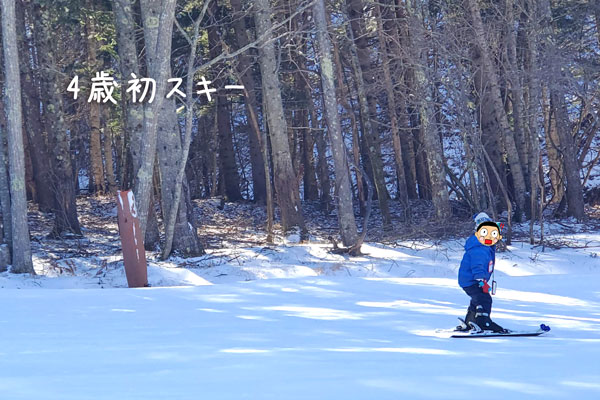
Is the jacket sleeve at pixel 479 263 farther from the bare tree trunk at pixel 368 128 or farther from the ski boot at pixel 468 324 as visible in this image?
the bare tree trunk at pixel 368 128

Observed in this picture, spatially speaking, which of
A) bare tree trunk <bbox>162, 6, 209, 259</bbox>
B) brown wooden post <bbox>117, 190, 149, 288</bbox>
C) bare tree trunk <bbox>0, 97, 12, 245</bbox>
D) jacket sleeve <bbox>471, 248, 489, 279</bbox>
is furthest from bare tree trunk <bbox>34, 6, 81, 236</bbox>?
jacket sleeve <bbox>471, 248, 489, 279</bbox>

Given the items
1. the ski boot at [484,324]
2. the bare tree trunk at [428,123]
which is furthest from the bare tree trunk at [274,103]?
the ski boot at [484,324]

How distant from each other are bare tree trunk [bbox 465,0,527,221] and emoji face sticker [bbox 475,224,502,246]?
35.6 ft

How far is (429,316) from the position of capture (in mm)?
9508

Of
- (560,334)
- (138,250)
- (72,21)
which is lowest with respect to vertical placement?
(560,334)

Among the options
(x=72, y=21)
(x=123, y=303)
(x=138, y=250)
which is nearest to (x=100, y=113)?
(x=72, y=21)

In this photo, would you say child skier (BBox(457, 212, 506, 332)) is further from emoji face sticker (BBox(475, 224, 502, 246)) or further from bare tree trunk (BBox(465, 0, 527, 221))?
bare tree trunk (BBox(465, 0, 527, 221))

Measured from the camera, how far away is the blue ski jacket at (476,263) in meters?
8.05

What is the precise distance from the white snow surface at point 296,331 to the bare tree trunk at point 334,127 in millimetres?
850

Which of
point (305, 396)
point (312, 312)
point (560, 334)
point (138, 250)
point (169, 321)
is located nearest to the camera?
point (305, 396)

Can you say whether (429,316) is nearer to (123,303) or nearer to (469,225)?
(123,303)

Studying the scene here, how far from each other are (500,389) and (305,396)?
129 cm

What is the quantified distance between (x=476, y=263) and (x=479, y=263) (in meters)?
0.03

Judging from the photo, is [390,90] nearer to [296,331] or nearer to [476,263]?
[476,263]
